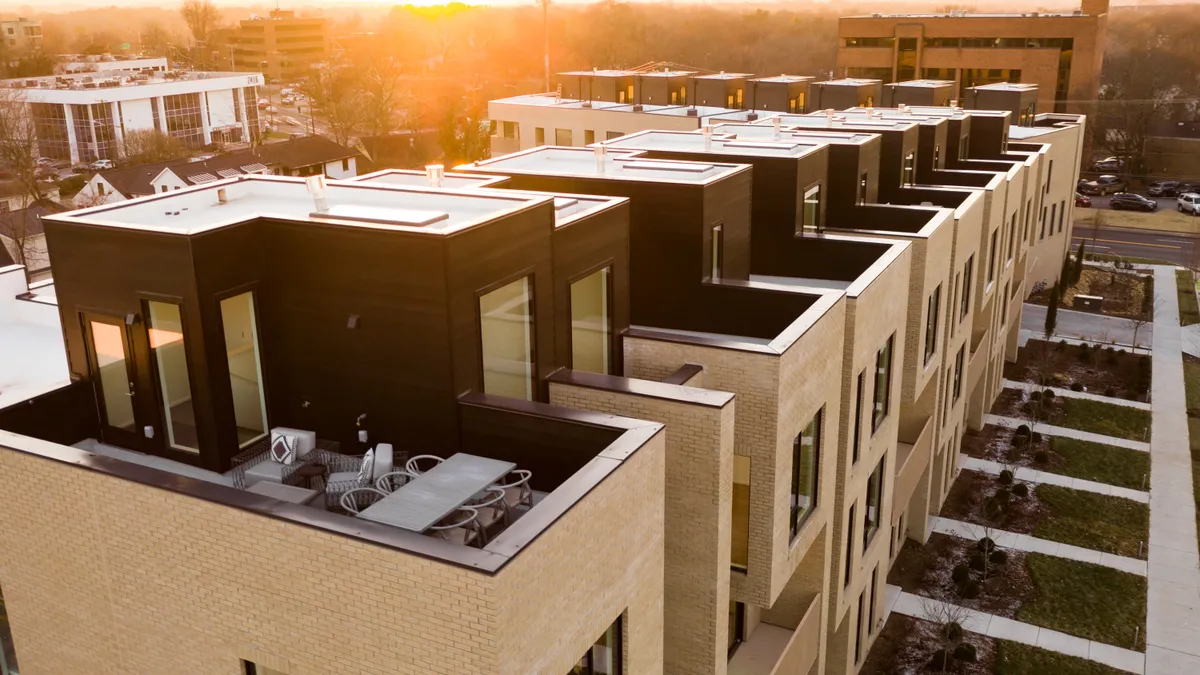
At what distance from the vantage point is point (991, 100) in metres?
50.9

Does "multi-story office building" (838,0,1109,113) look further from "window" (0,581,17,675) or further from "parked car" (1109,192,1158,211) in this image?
"window" (0,581,17,675)

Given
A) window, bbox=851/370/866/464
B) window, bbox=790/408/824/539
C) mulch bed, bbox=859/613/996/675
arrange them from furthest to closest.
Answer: mulch bed, bbox=859/613/996/675
window, bbox=851/370/866/464
window, bbox=790/408/824/539

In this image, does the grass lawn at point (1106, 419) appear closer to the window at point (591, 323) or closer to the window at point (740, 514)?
the window at point (740, 514)

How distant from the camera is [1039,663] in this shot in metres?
23.7

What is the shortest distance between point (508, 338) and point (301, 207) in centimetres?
416

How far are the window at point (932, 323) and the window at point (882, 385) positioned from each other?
3.68m

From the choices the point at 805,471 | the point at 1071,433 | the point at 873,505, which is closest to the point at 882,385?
the point at 873,505

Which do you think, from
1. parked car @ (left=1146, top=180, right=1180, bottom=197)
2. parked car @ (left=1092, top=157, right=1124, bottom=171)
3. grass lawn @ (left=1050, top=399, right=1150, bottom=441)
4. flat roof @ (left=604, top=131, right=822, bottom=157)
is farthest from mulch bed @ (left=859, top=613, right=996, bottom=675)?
parked car @ (left=1092, top=157, right=1124, bottom=171)

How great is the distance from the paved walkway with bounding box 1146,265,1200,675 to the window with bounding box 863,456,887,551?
25.3 feet

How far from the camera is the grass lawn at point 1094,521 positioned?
95.9ft

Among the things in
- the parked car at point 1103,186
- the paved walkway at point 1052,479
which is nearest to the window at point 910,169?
the paved walkway at point 1052,479

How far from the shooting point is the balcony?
656 inches

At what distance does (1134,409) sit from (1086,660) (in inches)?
751

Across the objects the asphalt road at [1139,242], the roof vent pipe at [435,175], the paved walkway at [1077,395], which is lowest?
the paved walkway at [1077,395]
